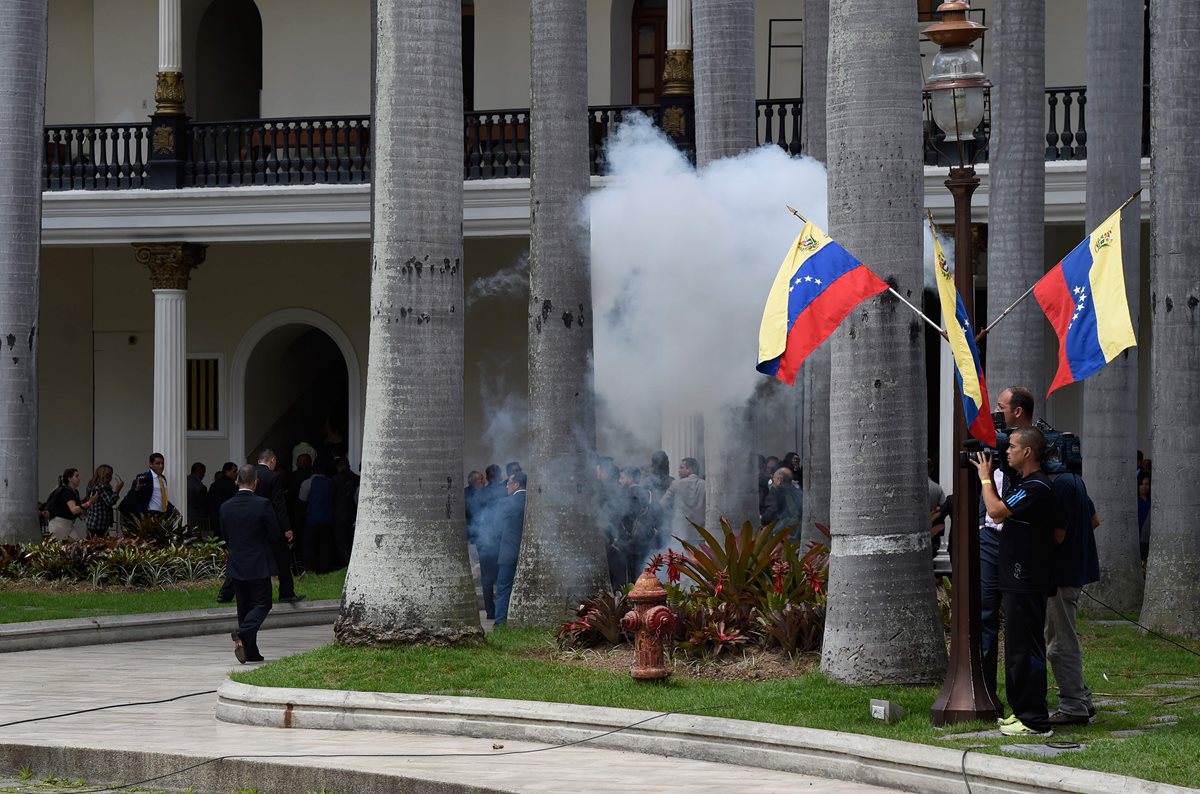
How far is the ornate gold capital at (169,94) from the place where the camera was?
2391 centimetres

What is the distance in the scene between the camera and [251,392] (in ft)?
90.9

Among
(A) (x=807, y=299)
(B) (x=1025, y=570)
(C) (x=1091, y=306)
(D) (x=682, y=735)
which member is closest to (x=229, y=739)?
(D) (x=682, y=735)

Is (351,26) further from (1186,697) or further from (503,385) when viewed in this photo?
(1186,697)

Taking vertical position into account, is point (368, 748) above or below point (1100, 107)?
below

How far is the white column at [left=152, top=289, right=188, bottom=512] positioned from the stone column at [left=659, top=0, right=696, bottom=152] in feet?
23.5

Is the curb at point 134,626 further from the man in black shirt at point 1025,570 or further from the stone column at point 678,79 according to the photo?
the man in black shirt at point 1025,570

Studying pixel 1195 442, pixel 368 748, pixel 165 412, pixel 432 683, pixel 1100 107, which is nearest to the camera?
pixel 368 748

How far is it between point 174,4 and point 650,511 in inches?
445

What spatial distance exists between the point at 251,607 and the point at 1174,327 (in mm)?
7499

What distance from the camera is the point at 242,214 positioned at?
23.9m

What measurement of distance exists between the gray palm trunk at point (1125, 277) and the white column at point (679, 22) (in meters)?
6.85

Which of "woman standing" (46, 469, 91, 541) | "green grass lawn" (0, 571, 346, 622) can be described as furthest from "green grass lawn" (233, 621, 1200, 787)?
"woman standing" (46, 469, 91, 541)

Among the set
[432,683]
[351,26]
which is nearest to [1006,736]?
[432,683]

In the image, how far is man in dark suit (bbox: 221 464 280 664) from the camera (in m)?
13.0
